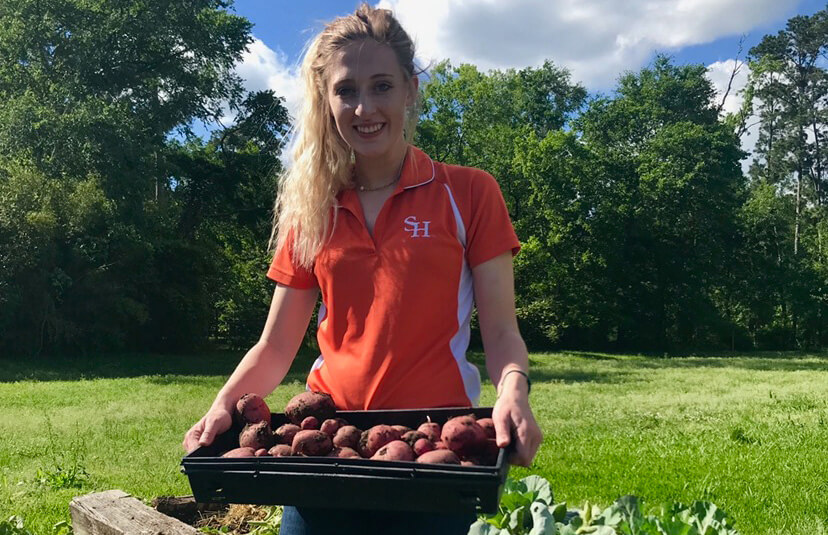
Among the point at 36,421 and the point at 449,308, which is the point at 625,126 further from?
the point at 449,308

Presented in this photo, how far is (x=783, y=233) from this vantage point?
121 feet

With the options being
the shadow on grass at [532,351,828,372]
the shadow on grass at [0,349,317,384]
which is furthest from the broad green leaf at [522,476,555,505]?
the shadow on grass at [532,351,828,372]

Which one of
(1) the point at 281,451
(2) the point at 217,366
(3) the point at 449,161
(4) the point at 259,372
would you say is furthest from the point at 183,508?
(3) the point at 449,161

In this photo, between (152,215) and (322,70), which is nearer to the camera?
(322,70)

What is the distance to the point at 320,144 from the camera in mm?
2176

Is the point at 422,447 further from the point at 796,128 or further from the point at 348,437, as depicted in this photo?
the point at 796,128

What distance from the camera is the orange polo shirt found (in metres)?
1.91

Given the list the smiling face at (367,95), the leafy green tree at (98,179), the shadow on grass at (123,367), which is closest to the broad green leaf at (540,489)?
the smiling face at (367,95)

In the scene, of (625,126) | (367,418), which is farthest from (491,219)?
(625,126)

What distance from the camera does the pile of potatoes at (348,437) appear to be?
1.57m

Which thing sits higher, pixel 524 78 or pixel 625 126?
pixel 524 78

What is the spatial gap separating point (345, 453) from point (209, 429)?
0.42 metres

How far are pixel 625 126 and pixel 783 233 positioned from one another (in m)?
9.53

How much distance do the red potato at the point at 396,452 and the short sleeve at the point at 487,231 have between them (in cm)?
58
